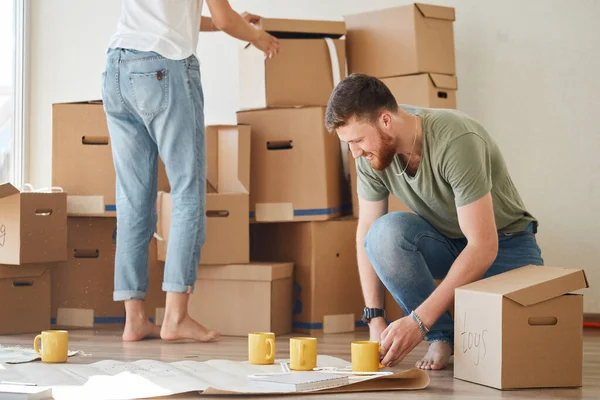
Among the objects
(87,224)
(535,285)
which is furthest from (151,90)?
(535,285)

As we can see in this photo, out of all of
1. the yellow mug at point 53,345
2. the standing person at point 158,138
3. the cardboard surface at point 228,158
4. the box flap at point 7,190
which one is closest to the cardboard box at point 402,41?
the cardboard surface at point 228,158

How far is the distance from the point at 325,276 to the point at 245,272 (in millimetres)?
299

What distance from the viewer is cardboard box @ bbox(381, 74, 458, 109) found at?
293 cm

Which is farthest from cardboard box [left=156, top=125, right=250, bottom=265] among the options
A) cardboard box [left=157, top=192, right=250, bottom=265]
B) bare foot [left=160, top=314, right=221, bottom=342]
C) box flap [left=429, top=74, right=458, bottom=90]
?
box flap [left=429, top=74, right=458, bottom=90]

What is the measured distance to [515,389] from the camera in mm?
1733

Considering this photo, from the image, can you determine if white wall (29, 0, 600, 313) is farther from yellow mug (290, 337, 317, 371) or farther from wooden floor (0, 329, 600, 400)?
yellow mug (290, 337, 317, 371)

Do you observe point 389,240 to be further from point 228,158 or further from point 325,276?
point 228,158

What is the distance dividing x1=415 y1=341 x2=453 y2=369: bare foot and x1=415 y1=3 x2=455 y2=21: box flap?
1337mm

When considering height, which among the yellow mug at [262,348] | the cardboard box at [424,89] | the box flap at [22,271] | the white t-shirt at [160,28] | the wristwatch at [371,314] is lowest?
the yellow mug at [262,348]

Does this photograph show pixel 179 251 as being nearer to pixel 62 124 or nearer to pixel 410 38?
pixel 62 124

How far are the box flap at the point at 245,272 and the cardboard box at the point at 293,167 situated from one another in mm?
214

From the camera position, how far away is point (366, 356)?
1777mm

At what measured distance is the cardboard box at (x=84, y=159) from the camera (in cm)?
287

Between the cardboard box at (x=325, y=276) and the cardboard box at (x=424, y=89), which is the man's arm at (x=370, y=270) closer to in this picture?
the cardboard box at (x=325, y=276)
